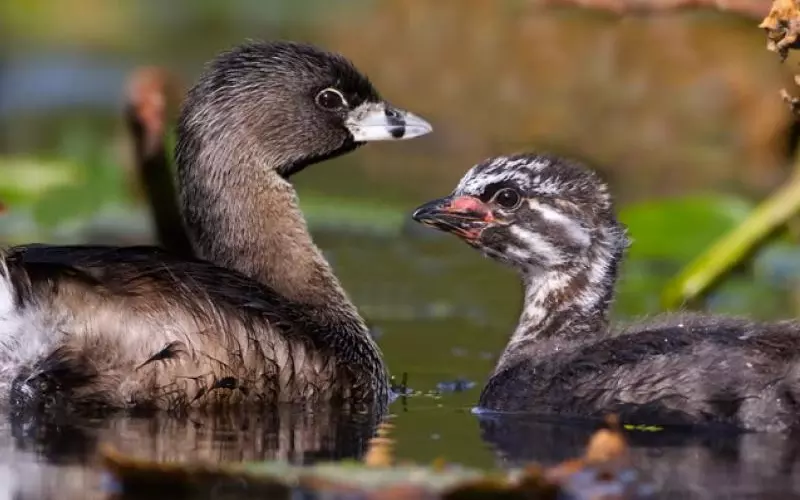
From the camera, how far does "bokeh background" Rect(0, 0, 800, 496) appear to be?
12.5 m

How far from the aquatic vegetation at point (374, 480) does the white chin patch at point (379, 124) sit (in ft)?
11.2

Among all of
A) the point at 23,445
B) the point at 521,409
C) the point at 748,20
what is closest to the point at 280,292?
the point at 521,409

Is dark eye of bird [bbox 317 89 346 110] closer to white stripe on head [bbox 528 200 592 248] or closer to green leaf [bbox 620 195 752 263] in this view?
white stripe on head [bbox 528 200 592 248]

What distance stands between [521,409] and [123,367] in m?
1.80

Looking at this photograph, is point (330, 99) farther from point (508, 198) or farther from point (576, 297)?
point (576, 297)

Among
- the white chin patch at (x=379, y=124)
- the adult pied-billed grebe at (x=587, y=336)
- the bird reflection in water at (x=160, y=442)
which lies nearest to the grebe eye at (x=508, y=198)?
the adult pied-billed grebe at (x=587, y=336)

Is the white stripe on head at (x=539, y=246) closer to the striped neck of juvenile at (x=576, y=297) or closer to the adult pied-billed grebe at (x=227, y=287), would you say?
the striped neck of juvenile at (x=576, y=297)

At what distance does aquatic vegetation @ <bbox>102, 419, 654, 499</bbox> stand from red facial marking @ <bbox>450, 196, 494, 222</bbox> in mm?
2632

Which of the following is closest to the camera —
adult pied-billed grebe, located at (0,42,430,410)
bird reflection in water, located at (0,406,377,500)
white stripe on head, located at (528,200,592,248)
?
bird reflection in water, located at (0,406,377,500)

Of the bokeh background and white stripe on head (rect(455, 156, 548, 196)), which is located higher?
the bokeh background

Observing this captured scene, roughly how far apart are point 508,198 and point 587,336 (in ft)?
2.53

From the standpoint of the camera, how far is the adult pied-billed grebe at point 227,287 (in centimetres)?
820

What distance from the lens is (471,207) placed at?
9.62 metres

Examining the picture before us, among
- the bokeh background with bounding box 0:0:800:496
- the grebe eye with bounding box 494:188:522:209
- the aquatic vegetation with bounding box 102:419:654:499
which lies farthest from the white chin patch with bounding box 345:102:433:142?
the aquatic vegetation with bounding box 102:419:654:499
